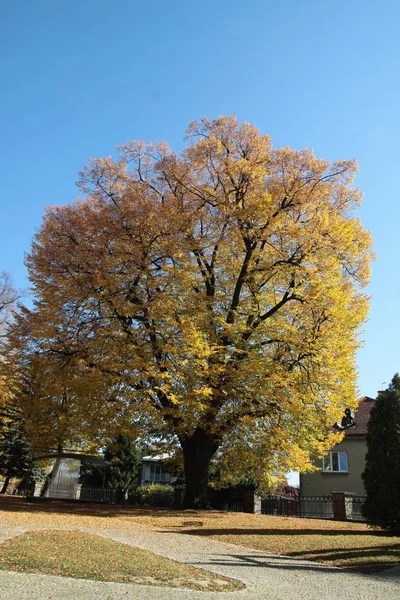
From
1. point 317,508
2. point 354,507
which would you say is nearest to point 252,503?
point 317,508

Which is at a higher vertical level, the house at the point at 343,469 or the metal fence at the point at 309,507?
the house at the point at 343,469

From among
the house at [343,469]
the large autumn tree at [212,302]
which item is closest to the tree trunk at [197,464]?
the large autumn tree at [212,302]

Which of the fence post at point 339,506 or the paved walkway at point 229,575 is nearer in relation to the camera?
the paved walkway at point 229,575

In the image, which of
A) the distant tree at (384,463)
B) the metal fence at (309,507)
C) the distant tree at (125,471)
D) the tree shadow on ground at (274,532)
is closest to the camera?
the tree shadow on ground at (274,532)

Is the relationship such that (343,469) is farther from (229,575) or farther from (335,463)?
(229,575)

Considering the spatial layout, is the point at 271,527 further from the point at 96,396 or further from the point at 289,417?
the point at 96,396

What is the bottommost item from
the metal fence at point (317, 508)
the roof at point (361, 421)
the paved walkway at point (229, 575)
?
the paved walkway at point (229, 575)

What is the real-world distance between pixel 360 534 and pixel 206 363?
6.65 m

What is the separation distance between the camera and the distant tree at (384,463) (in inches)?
523

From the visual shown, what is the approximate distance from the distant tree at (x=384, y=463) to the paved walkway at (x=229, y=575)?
16.1ft

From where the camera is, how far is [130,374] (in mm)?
16562

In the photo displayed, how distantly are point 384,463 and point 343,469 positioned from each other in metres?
17.6

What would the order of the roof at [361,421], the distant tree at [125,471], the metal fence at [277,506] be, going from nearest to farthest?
the metal fence at [277,506] < the roof at [361,421] < the distant tree at [125,471]

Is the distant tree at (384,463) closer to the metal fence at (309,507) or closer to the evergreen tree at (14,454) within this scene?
the metal fence at (309,507)
